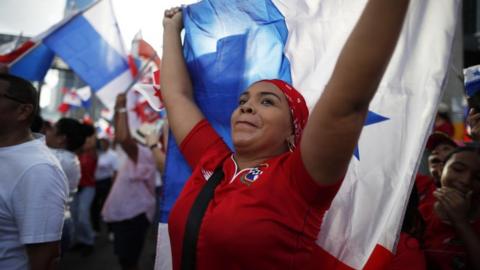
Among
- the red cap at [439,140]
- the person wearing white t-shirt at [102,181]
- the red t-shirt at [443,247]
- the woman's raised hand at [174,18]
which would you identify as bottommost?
the person wearing white t-shirt at [102,181]

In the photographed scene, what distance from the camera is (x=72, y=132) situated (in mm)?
4473

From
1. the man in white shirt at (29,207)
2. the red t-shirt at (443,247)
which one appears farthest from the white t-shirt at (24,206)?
the red t-shirt at (443,247)

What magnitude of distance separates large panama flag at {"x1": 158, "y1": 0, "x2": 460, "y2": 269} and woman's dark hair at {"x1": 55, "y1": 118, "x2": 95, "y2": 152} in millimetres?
2682

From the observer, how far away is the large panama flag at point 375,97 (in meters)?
1.58

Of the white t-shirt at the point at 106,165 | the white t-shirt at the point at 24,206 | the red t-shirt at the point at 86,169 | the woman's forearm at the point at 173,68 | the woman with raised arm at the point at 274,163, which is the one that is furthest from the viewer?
the white t-shirt at the point at 106,165

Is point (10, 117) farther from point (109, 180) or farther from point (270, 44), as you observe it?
point (109, 180)

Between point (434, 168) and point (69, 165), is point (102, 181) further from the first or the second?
point (434, 168)

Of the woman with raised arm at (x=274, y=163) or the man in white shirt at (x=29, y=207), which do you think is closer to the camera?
the woman with raised arm at (x=274, y=163)

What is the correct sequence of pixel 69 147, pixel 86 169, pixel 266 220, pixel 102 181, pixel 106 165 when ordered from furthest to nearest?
pixel 106 165
pixel 102 181
pixel 86 169
pixel 69 147
pixel 266 220

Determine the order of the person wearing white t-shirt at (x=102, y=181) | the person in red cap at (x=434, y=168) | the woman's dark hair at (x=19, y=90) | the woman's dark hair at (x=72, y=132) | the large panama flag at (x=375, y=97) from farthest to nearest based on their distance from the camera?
1. the person wearing white t-shirt at (x=102, y=181)
2. the woman's dark hair at (x=72, y=132)
3. the person in red cap at (x=434, y=168)
4. the woman's dark hair at (x=19, y=90)
5. the large panama flag at (x=375, y=97)

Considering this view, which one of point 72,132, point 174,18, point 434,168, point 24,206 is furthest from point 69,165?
point 434,168

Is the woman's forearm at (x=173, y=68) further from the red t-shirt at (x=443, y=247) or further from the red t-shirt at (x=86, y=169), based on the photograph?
the red t-shirt at (x=86, y=169)

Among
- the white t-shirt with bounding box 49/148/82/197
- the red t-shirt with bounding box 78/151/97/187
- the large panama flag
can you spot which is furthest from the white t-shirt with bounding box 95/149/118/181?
the large panama flag

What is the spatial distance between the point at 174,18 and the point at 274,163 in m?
1.04
